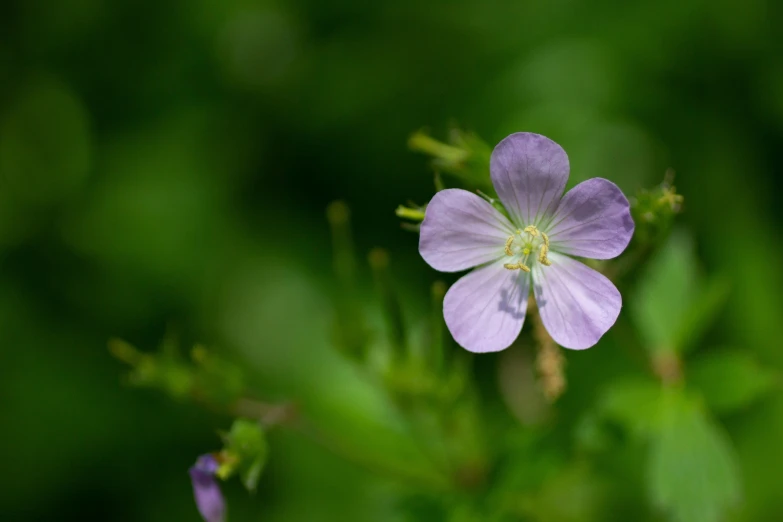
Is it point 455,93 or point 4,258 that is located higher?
point 455,93

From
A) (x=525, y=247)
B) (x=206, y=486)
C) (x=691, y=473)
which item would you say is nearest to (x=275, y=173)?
(x=525, y=247)

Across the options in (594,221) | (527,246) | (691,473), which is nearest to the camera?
(594,221)

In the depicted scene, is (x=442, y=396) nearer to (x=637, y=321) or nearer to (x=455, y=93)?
(x=637, y=321)

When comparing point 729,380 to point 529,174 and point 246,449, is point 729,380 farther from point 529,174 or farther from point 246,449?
point 246,449

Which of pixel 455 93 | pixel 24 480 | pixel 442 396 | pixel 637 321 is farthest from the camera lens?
pixel 455 93

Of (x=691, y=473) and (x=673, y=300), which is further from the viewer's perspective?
(x=673, y=300)

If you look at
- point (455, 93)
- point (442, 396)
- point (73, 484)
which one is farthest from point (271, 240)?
point (442, 396)
